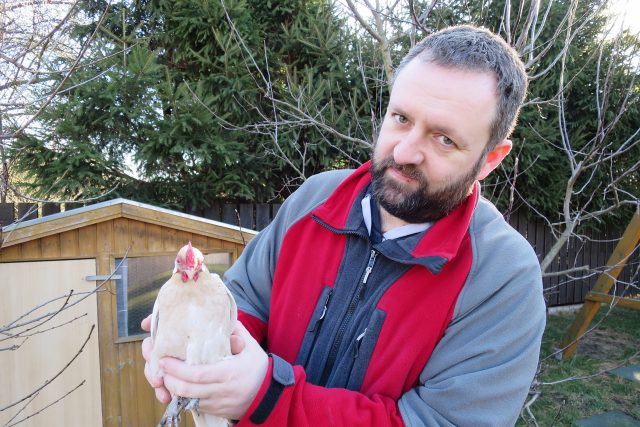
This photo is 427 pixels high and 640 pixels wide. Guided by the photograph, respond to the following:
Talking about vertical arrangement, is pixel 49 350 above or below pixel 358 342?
below

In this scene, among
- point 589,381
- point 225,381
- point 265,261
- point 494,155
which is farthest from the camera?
point 589,381

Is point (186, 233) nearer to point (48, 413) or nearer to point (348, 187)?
point (48, 413)

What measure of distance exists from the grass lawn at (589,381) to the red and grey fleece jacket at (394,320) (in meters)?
3.19

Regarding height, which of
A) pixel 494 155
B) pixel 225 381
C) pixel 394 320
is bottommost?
pixel 225 381

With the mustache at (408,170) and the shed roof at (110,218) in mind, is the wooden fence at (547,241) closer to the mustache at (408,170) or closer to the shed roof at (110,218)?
the shed roof at (110,218)

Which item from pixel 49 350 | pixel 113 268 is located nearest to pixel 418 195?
pixel 113 268

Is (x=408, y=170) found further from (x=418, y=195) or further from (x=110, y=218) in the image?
(x=110, y=218)

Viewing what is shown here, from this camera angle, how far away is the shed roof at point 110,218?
11.3 feet

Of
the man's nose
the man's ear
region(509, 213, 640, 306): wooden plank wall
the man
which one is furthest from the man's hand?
region(509, 213, 640, 306): wooden plank wall

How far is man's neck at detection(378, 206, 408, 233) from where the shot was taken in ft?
5.25

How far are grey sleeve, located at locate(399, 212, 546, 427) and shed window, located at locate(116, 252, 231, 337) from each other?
10.8 feet

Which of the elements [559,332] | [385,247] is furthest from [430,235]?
[559,332]

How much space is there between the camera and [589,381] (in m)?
6.00

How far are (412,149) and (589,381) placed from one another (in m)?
6.29
